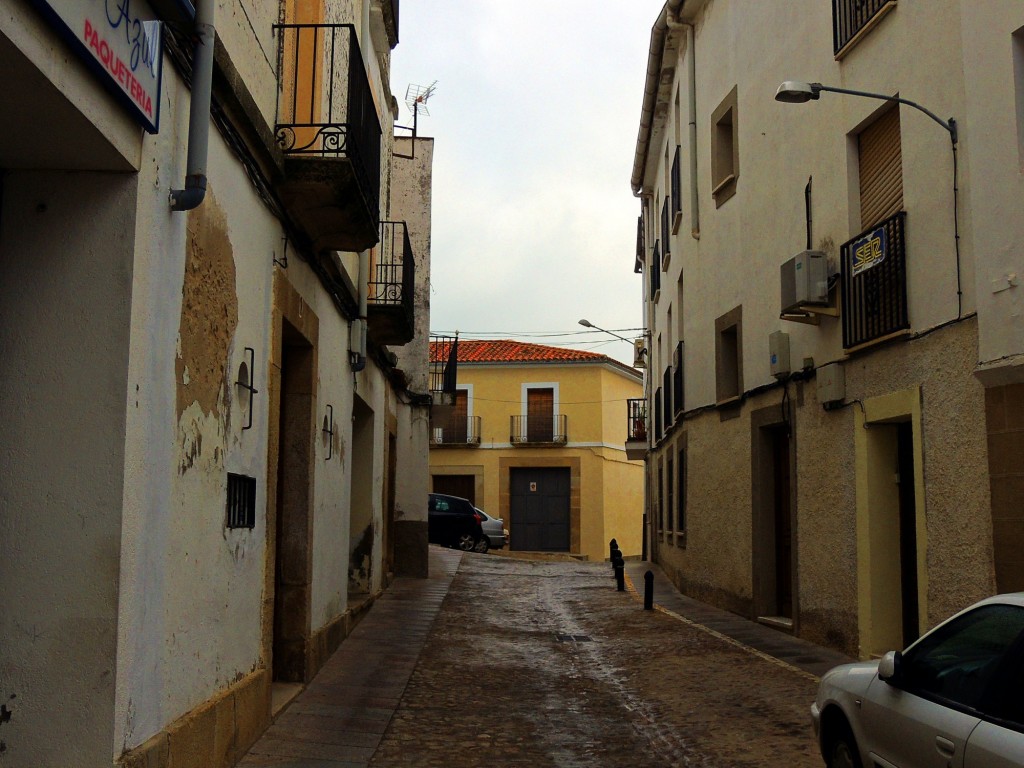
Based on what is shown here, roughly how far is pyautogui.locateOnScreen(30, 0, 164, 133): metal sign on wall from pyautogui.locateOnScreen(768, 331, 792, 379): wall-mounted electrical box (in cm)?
867

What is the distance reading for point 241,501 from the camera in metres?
6.44

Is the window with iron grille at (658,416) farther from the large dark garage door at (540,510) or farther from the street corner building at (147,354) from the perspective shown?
the street corner building at (147,354)

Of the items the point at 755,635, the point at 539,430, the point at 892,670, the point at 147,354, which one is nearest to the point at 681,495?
the point at 755,635

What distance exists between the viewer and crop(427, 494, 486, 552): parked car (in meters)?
28.6

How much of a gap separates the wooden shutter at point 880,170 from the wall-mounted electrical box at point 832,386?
1.42m

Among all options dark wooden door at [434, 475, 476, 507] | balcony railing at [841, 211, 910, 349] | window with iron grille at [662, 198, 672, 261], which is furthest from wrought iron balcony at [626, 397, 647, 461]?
balcony railing at [841, 211, 910, 349]

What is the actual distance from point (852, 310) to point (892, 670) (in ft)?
20.6

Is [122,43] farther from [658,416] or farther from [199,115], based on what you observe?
[658,416]

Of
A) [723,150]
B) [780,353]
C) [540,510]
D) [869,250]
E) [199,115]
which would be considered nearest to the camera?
[199,115]

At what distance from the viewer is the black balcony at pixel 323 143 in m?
7.32

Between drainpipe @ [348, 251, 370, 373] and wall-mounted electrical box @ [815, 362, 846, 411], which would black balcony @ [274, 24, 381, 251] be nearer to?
drainpipe @ [348, 251, 370, 373]

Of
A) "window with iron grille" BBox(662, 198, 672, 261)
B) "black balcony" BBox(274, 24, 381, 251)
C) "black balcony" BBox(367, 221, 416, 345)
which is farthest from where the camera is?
"window with iron grille" BBox(662, 198, 672, 261)

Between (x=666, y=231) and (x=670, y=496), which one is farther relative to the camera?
(x=670, y=496)

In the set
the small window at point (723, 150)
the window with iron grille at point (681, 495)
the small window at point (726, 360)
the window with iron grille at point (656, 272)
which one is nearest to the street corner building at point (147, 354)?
the small window at point (723, 150)
